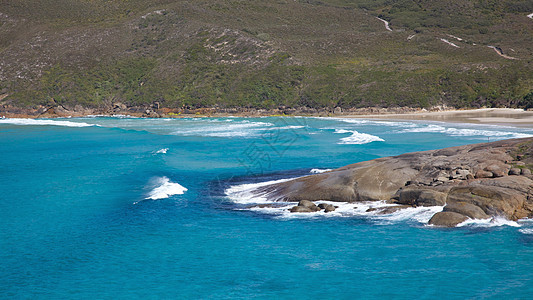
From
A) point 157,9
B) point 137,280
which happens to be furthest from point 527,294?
point 157,9

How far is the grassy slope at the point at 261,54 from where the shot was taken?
88438mm

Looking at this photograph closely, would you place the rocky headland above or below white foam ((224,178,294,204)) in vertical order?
above

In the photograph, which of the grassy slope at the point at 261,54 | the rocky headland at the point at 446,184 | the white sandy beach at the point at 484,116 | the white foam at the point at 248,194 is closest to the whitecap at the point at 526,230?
the rocky headland at the point at 446,184

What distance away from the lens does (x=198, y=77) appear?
108 meters

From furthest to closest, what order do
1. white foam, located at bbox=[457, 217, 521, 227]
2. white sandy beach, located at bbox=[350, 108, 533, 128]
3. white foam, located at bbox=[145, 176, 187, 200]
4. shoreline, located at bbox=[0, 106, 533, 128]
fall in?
1. shoreline, located at bbox=[0, 106, 533, 128]
2. white sandy beach, located at bbox=[350, 108, 533, 128]
3. white foam, located at bbox=[145, 176, 187, 200]
4. white foam, located at bbox=[457, 217, 521, 227]

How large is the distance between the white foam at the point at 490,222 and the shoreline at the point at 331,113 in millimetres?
42072

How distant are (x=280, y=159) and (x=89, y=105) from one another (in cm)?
8446

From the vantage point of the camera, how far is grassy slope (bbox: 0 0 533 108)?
88.4 meters

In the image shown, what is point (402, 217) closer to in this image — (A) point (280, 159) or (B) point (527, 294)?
(B) point (527, 294)

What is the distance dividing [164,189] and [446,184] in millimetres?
14585

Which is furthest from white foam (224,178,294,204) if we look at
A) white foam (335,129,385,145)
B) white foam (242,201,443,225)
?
white foam (335,129,385,145)

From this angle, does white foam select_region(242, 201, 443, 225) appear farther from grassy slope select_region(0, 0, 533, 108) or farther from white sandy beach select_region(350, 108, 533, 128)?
grassy slope select_region(0, 0, 533, 108)

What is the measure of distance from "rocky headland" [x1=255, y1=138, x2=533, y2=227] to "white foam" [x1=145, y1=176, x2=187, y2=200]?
4.87m

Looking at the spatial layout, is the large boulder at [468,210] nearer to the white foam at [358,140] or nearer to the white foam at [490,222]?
the white foam at [490,222]
